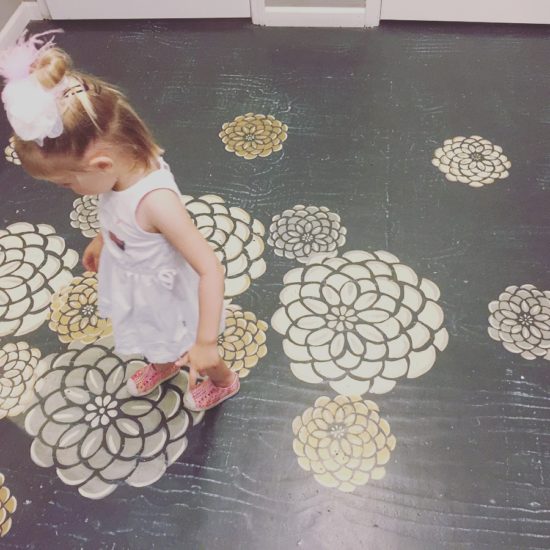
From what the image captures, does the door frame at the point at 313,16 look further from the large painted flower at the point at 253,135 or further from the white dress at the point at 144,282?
the white dress at the point at 144,282

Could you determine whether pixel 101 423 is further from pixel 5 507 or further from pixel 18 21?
pixel 18 21

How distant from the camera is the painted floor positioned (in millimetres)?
885

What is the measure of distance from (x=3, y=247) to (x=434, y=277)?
0.95 m

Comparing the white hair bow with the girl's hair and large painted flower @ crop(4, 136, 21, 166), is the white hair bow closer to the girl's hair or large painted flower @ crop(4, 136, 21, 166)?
the girl's hair

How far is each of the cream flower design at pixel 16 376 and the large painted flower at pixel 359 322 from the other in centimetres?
47

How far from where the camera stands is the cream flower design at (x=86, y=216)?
4.17 feet

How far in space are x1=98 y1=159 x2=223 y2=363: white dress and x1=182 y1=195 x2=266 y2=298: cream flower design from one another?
0.30 metres

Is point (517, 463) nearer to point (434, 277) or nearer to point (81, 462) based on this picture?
point (434, 277)

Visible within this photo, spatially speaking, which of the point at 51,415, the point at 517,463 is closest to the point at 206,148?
the point at 51,415

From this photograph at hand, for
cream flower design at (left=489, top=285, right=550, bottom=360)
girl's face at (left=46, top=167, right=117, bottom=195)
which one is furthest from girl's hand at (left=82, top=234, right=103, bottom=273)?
cream flower design at (left=489, top=285, right=550, bottom=360)

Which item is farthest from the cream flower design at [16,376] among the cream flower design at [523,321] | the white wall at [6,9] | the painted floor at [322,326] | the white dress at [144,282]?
the white wall at [6,9]

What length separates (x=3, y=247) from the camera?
1256 millimetres

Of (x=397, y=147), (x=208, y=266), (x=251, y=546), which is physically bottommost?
(x=251, y=546)

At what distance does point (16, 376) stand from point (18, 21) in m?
1.30
